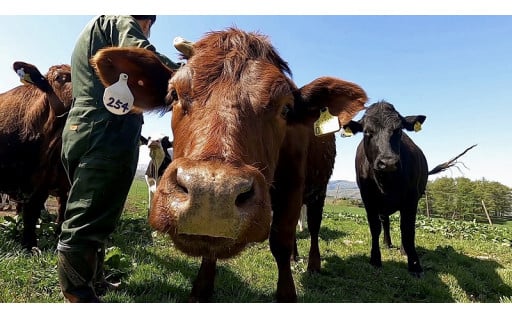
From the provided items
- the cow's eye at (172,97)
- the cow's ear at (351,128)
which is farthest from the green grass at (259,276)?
the cow's ear at (351,128)

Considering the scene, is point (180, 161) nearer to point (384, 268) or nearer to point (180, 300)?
point (180, 300)

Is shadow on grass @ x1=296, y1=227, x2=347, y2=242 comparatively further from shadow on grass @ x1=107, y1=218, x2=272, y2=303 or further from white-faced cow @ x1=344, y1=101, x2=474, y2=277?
shadow on grass @ x1=107, y1=218, x2=272, y2=303

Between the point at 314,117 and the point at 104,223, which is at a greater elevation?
the point at 314,117

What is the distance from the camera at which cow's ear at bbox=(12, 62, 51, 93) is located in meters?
5.11

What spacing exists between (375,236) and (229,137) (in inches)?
218

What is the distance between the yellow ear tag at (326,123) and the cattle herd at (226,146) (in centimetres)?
3

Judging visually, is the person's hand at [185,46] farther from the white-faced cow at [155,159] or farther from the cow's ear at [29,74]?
the white-faced cow at [155,159]

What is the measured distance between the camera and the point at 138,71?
3195 mm

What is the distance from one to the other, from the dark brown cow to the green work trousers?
8.33 ft

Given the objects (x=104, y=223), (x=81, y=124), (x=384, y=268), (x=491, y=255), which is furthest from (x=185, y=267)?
(x=491, y=255)

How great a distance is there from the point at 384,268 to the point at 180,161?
5.54 meters

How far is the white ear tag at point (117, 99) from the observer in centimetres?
279

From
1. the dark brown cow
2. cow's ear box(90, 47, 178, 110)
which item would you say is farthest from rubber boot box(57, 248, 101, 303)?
the dark brown cow

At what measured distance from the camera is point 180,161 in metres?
2.04
